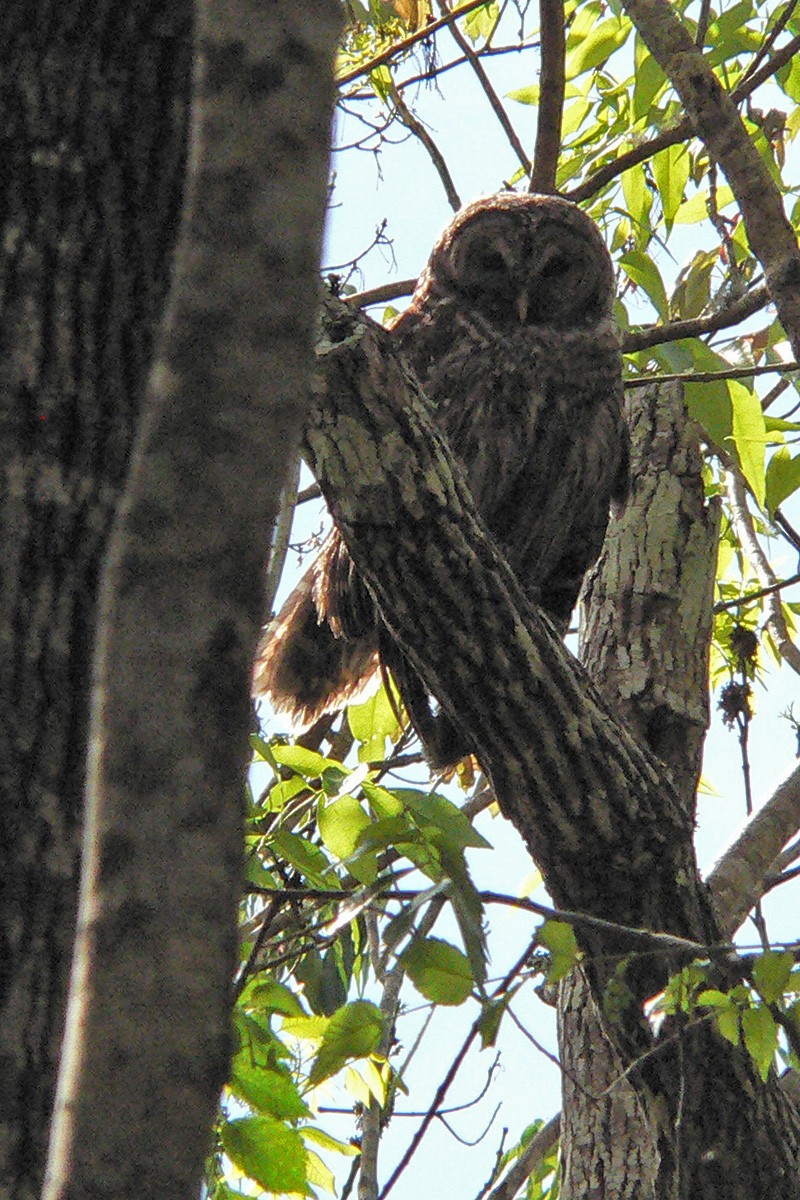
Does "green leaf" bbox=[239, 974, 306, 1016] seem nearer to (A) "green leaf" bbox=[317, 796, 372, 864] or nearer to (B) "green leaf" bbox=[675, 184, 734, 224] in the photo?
(A) "green leaf" bbox=[317, 796, 372, 864]

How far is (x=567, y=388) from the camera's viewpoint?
11.1ft

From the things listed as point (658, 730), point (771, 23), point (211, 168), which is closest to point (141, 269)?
point (211, 168)

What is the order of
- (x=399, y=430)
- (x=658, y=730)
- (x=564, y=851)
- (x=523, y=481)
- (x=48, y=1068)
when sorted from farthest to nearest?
(x=523, y=481) → (x=658, y=730) → (x=564, y=851) → (x=399, y=430) → (x=48, y=1068)

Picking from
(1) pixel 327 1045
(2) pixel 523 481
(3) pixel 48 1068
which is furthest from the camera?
(2) pixel 523 481

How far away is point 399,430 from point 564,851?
0.70 metres

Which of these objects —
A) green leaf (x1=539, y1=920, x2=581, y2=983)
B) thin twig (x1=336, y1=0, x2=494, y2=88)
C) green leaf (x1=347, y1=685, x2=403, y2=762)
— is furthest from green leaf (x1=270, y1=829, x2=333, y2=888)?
thin twig (x1=336, y1=0, x2=494, y2=88)

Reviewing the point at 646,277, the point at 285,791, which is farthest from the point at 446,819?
the point at 646,277

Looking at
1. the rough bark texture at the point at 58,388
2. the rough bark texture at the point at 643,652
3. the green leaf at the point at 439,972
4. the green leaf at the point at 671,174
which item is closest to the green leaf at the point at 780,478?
the rough bark texture at the point at 643,652

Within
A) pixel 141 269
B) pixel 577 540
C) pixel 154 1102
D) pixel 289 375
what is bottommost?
pixel 154 1102

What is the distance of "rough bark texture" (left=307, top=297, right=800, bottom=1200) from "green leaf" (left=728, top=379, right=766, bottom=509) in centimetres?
48

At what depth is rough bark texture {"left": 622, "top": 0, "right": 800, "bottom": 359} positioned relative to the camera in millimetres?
1885

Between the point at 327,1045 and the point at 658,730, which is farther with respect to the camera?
the point at 658,730

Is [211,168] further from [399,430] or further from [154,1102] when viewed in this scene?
[399,430]

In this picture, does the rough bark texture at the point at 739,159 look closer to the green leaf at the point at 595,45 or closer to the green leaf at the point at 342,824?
the green leaf at the point at 342,824
